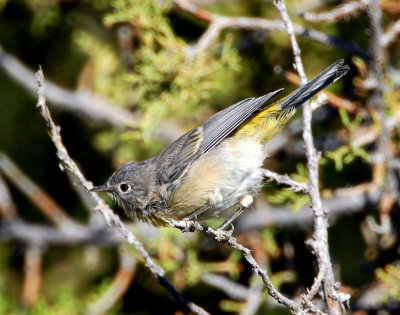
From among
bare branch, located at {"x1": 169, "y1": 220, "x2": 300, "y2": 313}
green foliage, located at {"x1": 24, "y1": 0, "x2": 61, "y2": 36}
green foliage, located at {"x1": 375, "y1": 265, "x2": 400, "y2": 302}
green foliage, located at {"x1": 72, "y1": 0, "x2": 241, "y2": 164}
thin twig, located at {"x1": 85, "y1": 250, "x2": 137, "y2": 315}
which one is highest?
green foliage, located at {"x1": 24, "y1": 0, "x2": 61, "y2": 36}

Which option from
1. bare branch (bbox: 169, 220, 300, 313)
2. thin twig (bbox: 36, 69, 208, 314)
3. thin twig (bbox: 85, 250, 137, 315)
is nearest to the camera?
bare branch (bbox: 169, 220, 300, 313)

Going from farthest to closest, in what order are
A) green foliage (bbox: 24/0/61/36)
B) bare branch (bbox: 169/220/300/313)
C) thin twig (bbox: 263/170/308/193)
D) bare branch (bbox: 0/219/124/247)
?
green foliage (bbox: 24/0/61/36) → bare branch (bbox: 0/219/124/247) → thin twig (bbox: 263/170/308/193) → bare branch (bbox: 169/220/300/313)

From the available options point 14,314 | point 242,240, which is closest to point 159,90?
point 242,240

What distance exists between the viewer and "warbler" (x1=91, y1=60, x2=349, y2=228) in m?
3.97

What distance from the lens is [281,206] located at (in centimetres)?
499

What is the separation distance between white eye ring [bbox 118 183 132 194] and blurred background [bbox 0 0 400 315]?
0.39 meters

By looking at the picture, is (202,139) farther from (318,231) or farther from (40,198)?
(40,198)

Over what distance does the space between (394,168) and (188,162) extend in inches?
57.6

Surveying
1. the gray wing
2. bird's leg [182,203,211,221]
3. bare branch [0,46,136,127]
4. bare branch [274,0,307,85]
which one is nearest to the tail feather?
the gray wing

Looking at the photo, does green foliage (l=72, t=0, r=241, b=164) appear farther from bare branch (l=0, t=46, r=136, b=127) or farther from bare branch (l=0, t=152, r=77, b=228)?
bare branch (l=0, t=152, r=77, b=228)

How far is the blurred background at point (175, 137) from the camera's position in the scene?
419 centimetres

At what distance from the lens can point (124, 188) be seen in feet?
14.0

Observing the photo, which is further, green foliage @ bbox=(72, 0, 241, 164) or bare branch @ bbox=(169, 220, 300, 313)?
green foliage @ bbox=(72, 0, 241, 164)

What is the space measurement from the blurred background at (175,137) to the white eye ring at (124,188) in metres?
0.39
